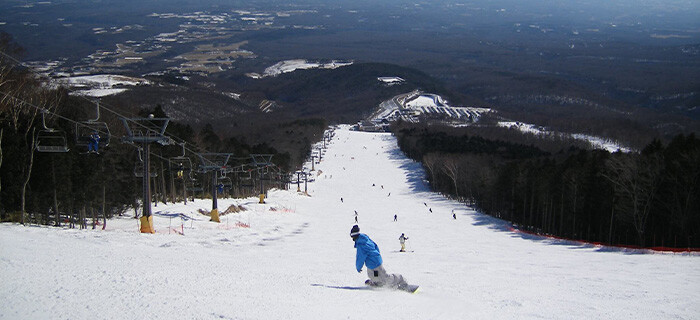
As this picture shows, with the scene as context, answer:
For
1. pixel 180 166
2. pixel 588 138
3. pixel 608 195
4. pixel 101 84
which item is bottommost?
pixel 588 138

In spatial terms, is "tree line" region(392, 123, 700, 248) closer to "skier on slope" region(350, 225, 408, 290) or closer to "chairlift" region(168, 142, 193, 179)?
"chairlift" region(168, 142, 193, 179)

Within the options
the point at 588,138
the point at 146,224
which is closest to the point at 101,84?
the point at 588,138

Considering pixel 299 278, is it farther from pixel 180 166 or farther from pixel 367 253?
pixel 180 166

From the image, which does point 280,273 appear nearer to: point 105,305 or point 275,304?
point 275,304

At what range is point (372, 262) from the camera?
500 inches

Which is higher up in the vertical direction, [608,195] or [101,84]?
[101,84]

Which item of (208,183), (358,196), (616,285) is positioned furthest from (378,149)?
(616,285)

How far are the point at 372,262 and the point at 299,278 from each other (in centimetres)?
230

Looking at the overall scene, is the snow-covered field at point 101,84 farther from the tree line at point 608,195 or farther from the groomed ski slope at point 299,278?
the groomed ski slope at point 299,278

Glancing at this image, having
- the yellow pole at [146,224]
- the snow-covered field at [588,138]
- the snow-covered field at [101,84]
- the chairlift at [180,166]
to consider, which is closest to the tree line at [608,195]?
the chairlift at [180,166]

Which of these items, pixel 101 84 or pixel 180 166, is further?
pixel 101 84

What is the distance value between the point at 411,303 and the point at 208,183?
1772 inches

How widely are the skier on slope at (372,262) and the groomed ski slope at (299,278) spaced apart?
16.6 inches

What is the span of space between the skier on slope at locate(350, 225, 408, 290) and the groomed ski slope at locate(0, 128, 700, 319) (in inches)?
16.6
